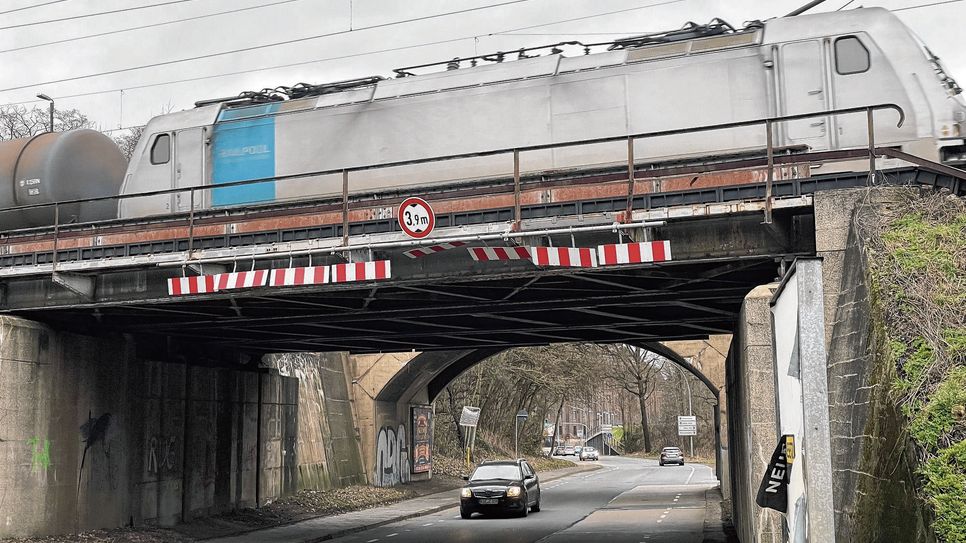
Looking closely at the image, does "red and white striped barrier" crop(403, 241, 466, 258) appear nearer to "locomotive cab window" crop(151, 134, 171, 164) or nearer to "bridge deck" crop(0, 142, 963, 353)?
"bridge deck" crop(0, 142, 963, 353)

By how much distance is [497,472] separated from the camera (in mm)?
29891

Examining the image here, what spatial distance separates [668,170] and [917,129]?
4.27 meters

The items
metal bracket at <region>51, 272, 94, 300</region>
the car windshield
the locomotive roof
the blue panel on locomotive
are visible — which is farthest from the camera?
the car windshield

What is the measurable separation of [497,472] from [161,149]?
1385cm

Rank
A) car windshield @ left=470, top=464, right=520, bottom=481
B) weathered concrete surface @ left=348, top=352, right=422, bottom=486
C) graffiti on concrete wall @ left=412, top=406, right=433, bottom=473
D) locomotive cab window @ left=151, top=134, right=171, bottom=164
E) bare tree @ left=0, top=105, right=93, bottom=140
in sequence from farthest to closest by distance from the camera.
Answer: bare tree @ left=0, top=105, right=93, bottom=140, graffiti on concrete wall @ left=412, top=406, right=433, bottom=473, weathered concrete surface @ left=348, top=352, right=422, bottom=486, car windshield @ left=470, top=464, right=520, bottom=481, locomotive cab window @ left=151, top=134, right=171, bottom=164

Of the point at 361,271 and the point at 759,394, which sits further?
the point at 361,271

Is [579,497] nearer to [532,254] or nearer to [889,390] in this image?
[532,254]

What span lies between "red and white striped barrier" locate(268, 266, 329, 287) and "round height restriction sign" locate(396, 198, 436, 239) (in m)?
1.68

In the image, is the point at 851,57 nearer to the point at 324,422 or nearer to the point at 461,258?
the point at 461,258

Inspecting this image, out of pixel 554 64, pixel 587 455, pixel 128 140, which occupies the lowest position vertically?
pixel 587 455

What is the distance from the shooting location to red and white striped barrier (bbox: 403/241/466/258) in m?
14.7

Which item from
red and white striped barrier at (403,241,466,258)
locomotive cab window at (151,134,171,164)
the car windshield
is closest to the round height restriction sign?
red and white striped barrier at (403,241,466,258)

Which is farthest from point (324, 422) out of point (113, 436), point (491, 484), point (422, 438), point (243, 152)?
point (243, 152)

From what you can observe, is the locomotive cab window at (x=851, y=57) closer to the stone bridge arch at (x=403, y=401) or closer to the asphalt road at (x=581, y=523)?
the asphalt road at (x=581, y=523)
